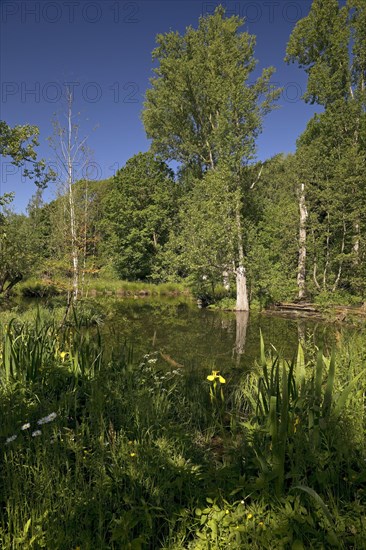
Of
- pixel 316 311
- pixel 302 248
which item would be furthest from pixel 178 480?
pixel 302 248

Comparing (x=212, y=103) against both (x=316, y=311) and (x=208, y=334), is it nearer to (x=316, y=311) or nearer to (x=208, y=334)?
(x=316, y=311)

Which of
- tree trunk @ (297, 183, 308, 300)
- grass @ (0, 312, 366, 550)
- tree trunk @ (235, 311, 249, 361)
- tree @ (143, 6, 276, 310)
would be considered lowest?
tree trunk @ (235, 311, 249, 361)

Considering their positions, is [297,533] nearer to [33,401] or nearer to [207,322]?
[33,401]

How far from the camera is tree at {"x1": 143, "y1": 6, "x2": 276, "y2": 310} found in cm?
1900

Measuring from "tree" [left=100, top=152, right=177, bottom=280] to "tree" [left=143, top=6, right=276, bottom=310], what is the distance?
4582 millimetres

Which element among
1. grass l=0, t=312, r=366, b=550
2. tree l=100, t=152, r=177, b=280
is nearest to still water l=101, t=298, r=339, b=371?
grass l=0, t=312, r=366, b=550

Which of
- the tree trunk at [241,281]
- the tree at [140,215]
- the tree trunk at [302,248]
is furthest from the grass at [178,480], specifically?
the tree at [140,215]

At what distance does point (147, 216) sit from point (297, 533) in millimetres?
32621

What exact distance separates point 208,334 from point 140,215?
2257 centimetres

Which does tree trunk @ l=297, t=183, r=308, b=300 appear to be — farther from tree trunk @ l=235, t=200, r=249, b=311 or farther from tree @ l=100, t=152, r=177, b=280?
tree @ l=100, t=152, r=177, b=280

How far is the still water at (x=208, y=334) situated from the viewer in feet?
26.6

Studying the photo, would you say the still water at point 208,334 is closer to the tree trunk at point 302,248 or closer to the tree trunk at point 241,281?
the tree trunk at point 241,281

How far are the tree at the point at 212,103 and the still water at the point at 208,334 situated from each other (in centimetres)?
460

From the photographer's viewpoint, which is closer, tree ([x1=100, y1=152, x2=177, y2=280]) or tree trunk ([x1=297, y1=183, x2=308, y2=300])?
tree trunk ([x1=297, y1=183, x2=308, y2=300])
